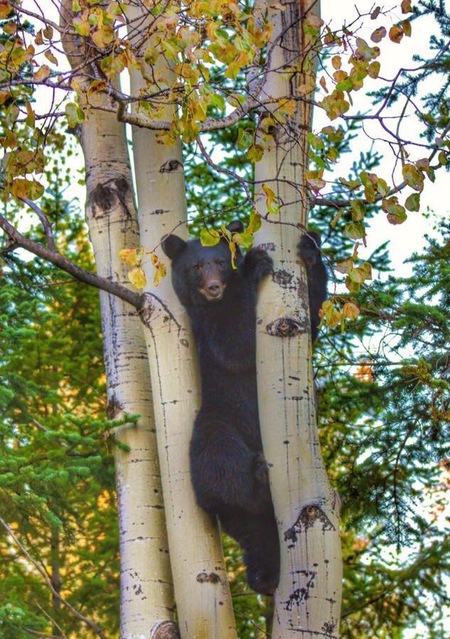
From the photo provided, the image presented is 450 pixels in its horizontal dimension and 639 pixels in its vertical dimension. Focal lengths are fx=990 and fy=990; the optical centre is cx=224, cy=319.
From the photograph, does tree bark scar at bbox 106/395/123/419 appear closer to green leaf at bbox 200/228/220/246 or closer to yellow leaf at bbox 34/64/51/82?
green leaf at bbox 200/228/220/246

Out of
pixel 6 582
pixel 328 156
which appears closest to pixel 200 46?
pixel 328 156

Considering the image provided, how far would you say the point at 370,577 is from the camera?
1064cm

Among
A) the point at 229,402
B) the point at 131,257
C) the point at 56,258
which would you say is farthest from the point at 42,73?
the point at 229,402

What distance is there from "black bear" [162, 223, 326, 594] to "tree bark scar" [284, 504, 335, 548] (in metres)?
0.66

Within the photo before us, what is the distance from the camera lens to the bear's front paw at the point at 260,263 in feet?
15.4

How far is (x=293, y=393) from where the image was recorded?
4414mm

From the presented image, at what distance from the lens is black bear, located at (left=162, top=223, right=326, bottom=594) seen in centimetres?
511

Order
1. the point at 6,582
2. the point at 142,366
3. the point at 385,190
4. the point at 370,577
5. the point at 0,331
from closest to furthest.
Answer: the point at 385,190 → the point at 142,366 → the point at 0,331 → the point at 6,582 → the point at 370,577

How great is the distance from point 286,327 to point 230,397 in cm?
144

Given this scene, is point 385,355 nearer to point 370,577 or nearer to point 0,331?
point 0,331

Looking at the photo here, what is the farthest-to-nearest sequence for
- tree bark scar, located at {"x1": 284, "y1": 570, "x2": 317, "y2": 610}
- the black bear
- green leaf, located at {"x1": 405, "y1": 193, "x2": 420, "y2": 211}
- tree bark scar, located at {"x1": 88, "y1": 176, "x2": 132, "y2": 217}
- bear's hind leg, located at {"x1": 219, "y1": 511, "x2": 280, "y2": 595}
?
tree bark scar, located at {"x1": 88, "y1": 176, "x2": 132, "y2": 217}, bear's hind leg, located at {"x1": 219, "y1": 511, "x2": 280, "y2": 595}, the black bear, green leaf, located at {"x1": 405, "y1": 193, "x2": 420, "y2": 211}, tree bark scar, located at {"x1": 284, "y1": 570, "x2": 317, "y2": 610}

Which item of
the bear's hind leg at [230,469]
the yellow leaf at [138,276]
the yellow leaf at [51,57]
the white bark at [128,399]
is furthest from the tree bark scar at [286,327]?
the yellow leaf at [51,57]

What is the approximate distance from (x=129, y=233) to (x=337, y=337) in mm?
4147

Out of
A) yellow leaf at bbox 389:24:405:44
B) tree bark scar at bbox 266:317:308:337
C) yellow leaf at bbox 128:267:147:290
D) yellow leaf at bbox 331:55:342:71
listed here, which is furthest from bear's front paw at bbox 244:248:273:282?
yellow leaf at bbox 389:24:405:44
